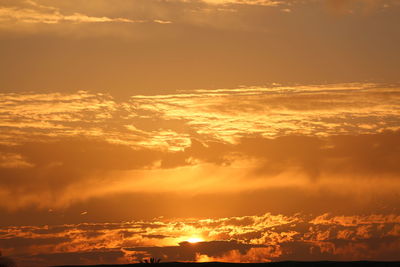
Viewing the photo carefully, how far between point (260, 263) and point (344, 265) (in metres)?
7.88

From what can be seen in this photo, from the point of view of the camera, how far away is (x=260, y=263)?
2603 inches

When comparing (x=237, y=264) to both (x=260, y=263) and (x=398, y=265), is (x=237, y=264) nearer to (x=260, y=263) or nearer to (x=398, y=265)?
(x=260, y=263)

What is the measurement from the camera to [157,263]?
6556 centimetres

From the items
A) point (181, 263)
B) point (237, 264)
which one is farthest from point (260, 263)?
point (181, 263)

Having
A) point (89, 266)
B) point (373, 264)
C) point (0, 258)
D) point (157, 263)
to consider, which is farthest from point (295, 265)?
point (0, 258)

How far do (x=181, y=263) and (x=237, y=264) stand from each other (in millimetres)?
5469

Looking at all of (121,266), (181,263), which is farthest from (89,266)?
(181,263)

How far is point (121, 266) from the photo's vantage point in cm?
6500

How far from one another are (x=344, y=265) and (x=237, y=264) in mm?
10091

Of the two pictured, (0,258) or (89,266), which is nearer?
(0,258)

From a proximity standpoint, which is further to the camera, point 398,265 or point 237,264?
point 237,264

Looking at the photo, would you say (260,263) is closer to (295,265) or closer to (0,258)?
(295,265)

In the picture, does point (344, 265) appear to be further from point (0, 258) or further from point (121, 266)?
point (0, 258)

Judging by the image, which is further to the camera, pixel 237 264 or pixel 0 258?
pixel 237 264
